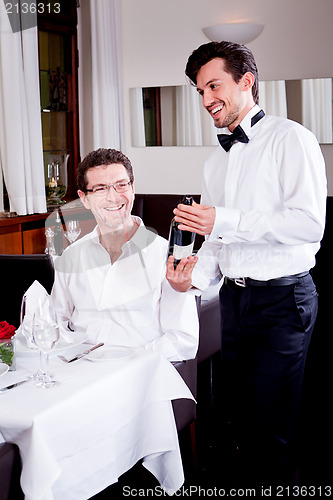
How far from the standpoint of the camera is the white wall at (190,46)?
501 cm

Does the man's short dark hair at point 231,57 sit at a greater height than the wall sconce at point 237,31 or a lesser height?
lesser

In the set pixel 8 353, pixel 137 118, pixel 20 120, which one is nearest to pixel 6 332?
pixel 8 353

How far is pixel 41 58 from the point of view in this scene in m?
5.14

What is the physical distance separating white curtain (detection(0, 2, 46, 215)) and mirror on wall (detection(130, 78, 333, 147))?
49.5 inches

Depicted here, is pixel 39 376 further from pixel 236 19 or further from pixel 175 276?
pixel 236 19

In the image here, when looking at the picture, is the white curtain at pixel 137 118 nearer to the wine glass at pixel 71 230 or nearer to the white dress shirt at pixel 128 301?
the wine glass at pixel 71 230

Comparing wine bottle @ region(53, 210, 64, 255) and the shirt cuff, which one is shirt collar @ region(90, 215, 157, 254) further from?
wine bottle @ region(53, 210, 64, 255)

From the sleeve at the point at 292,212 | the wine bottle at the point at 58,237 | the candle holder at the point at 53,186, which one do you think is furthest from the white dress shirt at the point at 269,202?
the candle holder at the point at 53,186

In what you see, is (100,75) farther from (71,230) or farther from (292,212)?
(292,212)

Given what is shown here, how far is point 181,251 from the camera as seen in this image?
6.46 ft

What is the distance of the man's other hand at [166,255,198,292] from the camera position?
77.9 inches

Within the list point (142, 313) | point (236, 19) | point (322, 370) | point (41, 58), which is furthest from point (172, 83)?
point (142, 313)

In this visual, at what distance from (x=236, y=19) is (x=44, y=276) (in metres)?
3.39

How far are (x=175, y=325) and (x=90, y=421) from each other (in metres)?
0.55
